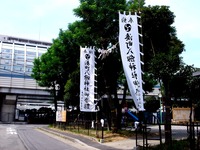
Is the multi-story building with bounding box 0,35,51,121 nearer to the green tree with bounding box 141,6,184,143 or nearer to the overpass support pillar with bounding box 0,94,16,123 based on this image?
the overpass support pillar with bounding box 0,94,16,123

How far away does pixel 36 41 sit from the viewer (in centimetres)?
8531

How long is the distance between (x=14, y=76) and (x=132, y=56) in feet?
159

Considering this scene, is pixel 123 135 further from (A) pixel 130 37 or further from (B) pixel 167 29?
(A) pixel 130 37

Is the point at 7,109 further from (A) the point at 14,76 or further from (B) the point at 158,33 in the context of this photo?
(B) the point at 158,33

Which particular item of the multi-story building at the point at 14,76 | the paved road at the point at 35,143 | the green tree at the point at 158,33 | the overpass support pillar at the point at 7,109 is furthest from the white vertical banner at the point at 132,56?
the overpass support pillar at the point at 7,109

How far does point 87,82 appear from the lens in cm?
1945

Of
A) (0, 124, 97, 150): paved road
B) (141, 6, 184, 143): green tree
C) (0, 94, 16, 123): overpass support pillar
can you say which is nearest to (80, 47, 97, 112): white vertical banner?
(0, 124, 97, 150): paved road

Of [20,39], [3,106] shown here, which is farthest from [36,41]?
[3,106]

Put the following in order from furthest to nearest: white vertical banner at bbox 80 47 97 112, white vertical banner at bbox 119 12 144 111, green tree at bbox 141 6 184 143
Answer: white vertical banner at bbox 80 47 97 112 < green tree at bbox 141 6 184 143 < white vertical banner at bbox 119 12 144 111

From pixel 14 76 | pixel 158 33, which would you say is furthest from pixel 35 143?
pixel 14 76

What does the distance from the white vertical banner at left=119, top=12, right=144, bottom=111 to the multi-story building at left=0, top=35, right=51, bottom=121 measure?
47.2m

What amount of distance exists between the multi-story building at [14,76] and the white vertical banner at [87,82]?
1566 inches

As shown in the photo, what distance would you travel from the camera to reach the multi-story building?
56.2 m

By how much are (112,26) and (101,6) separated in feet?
6.03
